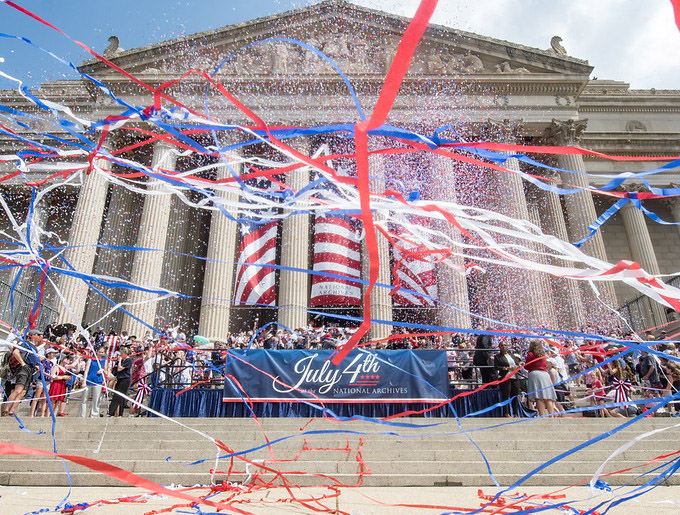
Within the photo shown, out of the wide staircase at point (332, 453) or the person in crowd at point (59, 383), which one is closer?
the wide staircase at point (332, 453)

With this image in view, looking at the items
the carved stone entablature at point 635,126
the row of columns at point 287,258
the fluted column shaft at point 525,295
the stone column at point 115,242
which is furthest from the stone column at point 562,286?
the stone column at point 115,242

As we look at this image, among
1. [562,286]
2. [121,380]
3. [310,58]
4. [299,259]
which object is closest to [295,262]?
[299,259]

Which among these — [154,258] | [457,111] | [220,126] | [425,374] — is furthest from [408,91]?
[220,126]

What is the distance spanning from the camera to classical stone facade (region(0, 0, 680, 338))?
20531mm

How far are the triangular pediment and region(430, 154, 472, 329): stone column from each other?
5.54 metres

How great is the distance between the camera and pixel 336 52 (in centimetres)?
2419

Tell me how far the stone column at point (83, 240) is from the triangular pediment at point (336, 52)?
5.98 m

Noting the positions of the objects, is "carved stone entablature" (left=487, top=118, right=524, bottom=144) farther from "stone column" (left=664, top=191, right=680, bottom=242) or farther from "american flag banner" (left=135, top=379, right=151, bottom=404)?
"american flag banner" (left=135, top=379, right=151, bottom=404)

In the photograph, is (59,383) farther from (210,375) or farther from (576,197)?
(576,197)

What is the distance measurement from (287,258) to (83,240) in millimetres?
9110

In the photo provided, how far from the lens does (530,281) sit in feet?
65.9

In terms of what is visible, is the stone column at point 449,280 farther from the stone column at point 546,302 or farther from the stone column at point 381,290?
the stone column at point 546,302

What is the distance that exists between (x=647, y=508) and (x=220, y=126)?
439 cm

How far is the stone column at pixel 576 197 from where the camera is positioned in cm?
2195
